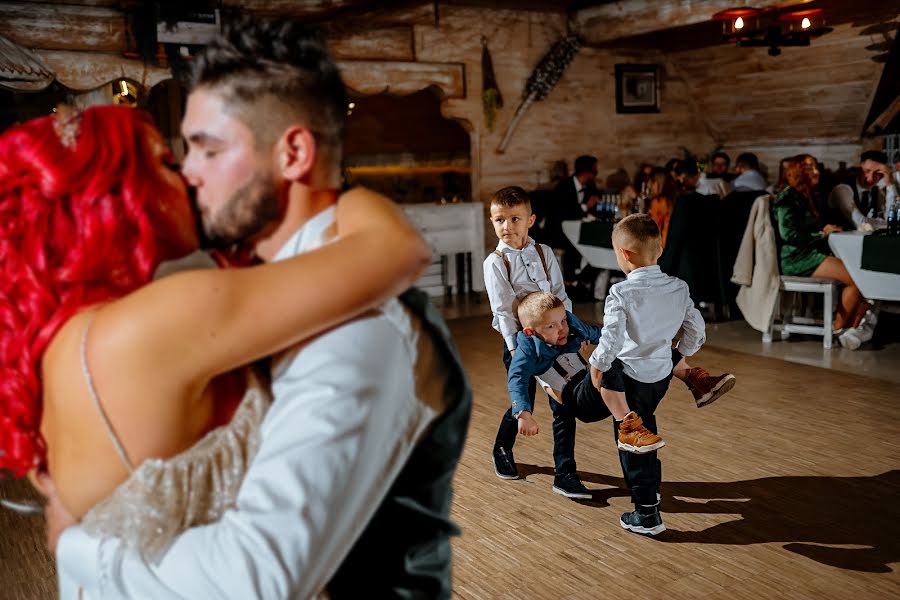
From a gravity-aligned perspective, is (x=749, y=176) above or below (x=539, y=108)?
below

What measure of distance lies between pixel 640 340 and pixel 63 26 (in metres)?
6.29

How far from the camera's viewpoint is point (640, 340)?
291cm

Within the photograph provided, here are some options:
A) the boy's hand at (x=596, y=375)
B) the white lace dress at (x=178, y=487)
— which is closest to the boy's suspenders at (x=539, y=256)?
the boy's hand at (x=596, y=375)

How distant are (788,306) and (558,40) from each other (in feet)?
15.7

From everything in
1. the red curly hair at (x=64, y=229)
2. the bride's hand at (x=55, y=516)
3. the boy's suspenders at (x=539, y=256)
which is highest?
the red curly hair at (x=64, y=229)

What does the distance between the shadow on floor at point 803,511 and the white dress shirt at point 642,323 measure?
593 mm

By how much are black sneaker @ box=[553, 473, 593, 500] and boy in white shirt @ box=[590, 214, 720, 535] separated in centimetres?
32

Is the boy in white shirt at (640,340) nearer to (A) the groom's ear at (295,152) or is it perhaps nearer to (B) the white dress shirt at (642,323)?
(B) the white dress shirt at (642,323)

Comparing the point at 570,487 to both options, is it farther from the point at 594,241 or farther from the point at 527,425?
the point at 594,241

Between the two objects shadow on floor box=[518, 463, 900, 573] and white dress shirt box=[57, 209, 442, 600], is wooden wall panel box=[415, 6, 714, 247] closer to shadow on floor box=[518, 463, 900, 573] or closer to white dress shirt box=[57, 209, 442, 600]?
shadow on floor box=[518, 463, 900, 573]

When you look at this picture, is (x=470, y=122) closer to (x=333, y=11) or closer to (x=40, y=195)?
(x=333, y=11)

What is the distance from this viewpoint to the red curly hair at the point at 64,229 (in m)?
0.91

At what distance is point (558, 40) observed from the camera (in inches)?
387

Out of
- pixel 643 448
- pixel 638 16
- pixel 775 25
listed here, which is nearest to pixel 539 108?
pixel 638 16
